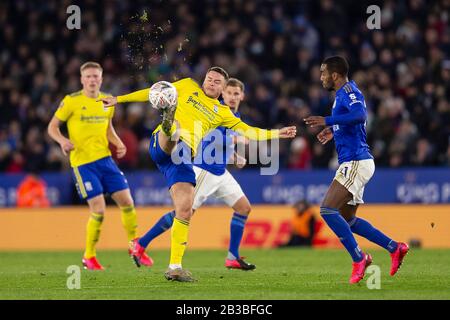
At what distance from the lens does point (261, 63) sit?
2256cm

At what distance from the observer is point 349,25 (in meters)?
22.9

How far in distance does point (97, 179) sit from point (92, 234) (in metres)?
0.79

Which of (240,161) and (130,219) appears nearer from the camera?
(240,161)

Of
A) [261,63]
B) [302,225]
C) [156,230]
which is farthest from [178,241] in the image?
[261,63]

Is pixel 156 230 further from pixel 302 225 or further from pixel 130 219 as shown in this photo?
pixel 302 225

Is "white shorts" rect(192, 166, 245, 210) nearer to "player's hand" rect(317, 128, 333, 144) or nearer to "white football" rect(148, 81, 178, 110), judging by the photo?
"player's hand" rect(317, 128, 333, 144)

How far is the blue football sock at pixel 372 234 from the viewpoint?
35.3ft

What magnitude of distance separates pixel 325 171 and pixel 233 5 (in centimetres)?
630

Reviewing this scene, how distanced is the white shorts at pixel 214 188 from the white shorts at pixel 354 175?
9.31 feet

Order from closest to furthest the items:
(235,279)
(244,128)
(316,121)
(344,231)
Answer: (316,121)
(344,231)
(235,279)
(244,128)

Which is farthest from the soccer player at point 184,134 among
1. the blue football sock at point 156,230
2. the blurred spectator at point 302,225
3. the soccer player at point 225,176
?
the blurred spectator at point 302,225

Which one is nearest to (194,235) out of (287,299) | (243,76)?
(243,76)

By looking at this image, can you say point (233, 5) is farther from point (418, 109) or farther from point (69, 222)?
point (69, 222)

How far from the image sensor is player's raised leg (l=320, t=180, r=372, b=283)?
10328mm
